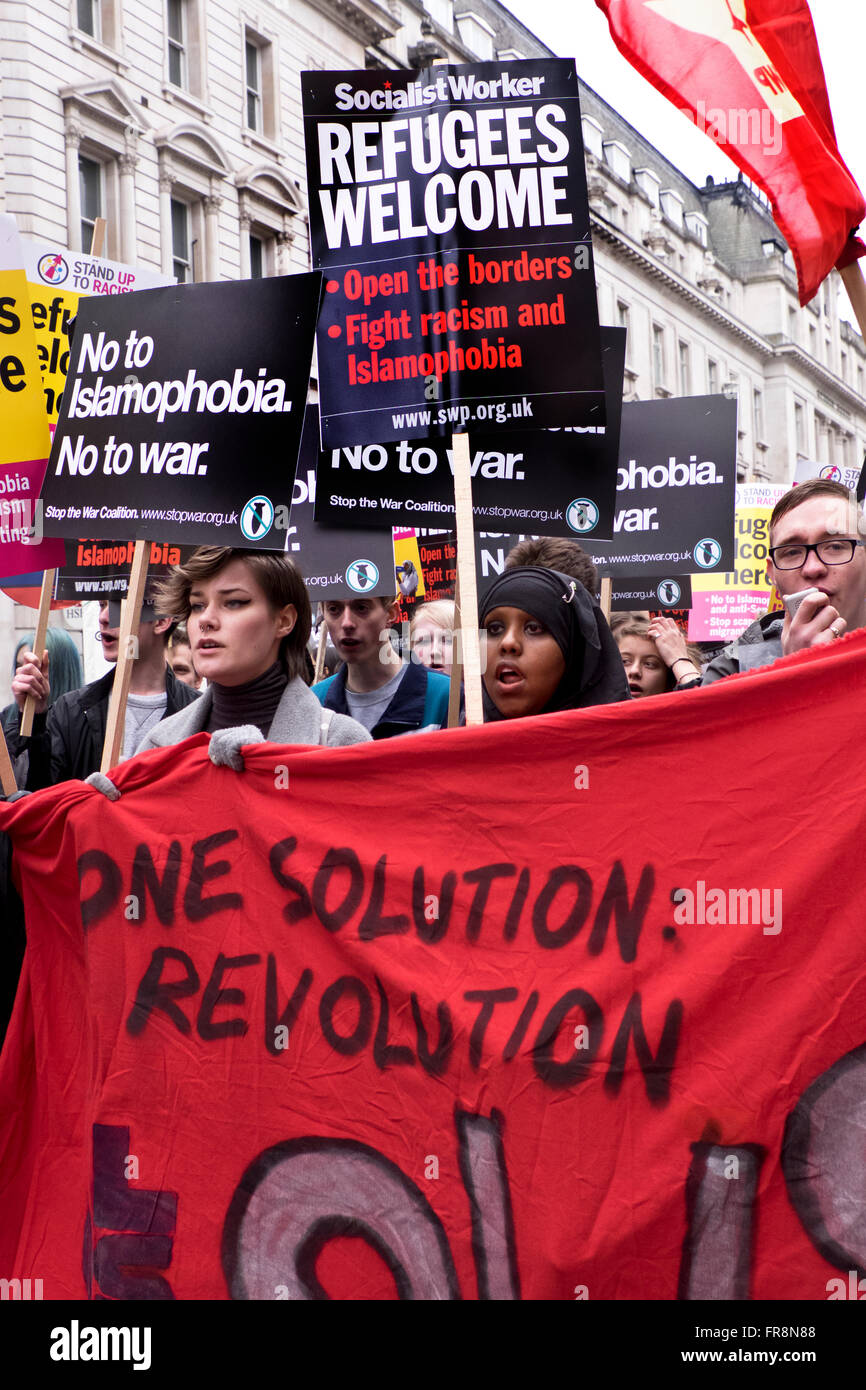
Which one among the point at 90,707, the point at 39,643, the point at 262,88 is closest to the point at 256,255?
the point at 262,88

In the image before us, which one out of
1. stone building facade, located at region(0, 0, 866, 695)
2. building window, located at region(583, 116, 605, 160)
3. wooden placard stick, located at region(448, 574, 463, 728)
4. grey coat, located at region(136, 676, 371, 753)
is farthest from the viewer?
building window, located at region(583, 116, 605, 160)

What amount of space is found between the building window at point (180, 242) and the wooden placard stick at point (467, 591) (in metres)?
20.6

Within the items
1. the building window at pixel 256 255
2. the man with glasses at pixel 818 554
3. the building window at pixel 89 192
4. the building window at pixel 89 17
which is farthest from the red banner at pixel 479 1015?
the building window at pixel 256 255

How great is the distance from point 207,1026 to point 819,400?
55.4 metres

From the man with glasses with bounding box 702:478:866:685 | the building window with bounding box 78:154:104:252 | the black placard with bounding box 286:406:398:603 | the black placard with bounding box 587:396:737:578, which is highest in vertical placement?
the building window with bounding box 78:154:104:252

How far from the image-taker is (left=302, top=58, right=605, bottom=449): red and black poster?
3.90 metres

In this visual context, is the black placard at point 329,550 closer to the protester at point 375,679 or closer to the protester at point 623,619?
the protester at point 375,679

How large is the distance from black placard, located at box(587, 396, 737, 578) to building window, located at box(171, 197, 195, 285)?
56.8 ft

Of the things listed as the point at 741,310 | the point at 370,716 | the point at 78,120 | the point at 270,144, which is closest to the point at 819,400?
the point at 741,310

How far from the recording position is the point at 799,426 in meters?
53.1

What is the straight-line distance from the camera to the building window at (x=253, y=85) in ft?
82.1

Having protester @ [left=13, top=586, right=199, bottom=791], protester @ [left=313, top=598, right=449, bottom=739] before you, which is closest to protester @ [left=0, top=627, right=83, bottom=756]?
protester @ [left=13, top=586, right=199, bottom=791]

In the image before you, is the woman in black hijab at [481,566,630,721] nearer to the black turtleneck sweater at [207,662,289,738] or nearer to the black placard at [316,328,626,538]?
the black turtleneck sweater at [207,662,289,738]
